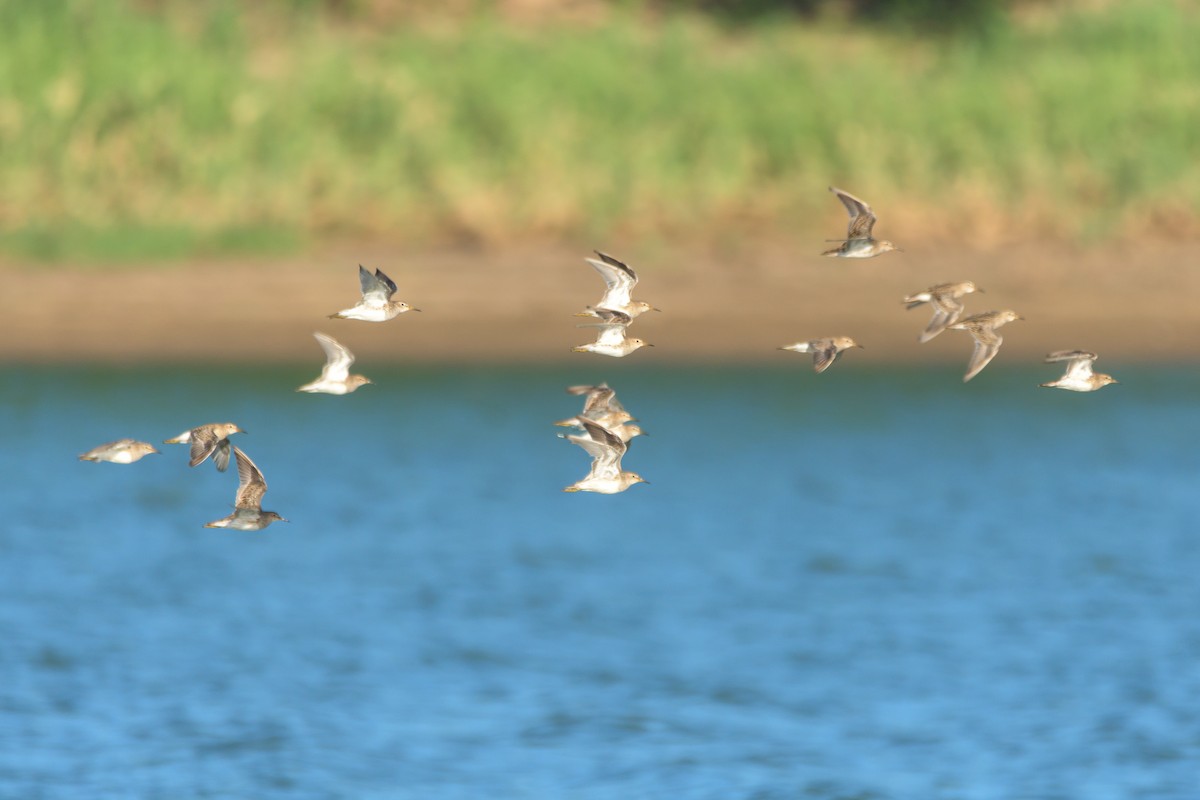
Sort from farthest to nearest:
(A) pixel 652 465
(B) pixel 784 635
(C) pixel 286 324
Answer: (C) pixel 286 324 < (A) pixel 652 465 < (B) pixel 784 635

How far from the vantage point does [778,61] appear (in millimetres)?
31703

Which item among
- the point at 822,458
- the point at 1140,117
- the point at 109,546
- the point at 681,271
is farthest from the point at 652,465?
the point at 1140,117

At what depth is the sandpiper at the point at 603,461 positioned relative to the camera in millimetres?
10703

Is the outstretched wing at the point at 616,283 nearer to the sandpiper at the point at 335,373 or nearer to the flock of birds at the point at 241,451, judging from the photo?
the flock of birds at the point at 241,451

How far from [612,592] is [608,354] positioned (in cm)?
843

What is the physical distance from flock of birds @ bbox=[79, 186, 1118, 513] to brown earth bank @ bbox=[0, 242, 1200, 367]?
15.3 meters

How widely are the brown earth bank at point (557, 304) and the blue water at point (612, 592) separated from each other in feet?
1.79

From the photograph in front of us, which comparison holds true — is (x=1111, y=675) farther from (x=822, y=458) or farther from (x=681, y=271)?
(x=681, y=271)

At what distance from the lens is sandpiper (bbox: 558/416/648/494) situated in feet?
35.1

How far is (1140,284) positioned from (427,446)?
859cm

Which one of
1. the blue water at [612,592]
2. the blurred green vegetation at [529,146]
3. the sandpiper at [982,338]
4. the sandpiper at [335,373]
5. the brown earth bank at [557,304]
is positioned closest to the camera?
the sandpiper at [335,373]

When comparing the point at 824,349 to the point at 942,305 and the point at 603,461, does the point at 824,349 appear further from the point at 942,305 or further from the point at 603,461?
the point at 603,461

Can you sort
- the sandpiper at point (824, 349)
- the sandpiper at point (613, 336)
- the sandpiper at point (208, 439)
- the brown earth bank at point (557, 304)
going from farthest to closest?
the brown earth bank at point (557, 304) → the sandpiper at point (613, 336) → the sandpiper at point (824, 349) → the sandpiper at point (208, 439)

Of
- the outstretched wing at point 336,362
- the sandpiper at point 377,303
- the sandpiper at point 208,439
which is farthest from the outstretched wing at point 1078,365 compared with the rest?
the sandpiper at point 208,439
